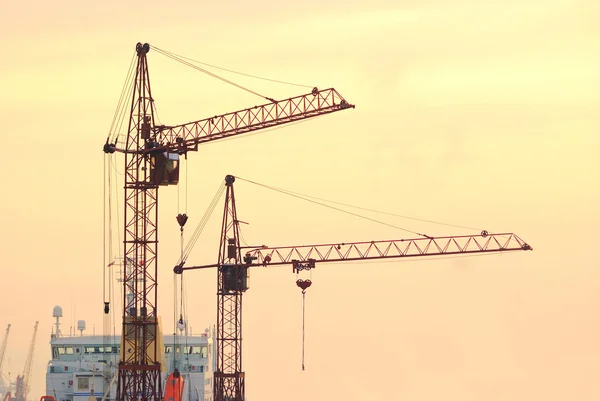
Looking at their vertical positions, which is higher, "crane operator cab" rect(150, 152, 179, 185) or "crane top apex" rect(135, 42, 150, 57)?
"crane top apex" rect(135, 42, 150, 57)

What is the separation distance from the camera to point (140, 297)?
168375 millimetres

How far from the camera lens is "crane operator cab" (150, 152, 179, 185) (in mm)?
171375

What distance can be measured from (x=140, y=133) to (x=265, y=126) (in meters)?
16.2

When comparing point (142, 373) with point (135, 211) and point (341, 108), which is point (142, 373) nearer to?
point (135, 211)

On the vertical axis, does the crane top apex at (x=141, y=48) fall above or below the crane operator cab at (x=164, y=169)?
above

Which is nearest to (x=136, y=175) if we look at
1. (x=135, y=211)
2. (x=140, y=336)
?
(x=135, y=211)

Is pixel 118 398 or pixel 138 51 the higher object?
pixel 138 51

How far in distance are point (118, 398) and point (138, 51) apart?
109 feet

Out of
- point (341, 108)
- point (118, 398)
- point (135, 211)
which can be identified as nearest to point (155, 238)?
point (135, 211)

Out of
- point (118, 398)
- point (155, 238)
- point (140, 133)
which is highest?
point (140, 133)

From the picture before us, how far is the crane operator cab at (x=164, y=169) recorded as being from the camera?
171375 millimetres

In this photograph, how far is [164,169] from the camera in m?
172

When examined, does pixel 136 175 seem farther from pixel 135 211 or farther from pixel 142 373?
pixel 142 373

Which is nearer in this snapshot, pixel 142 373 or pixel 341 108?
pixel 142 373
